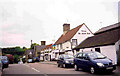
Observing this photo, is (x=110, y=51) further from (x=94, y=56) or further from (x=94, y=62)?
(x=94, y=62)

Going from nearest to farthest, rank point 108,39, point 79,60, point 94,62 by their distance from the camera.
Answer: point 94,62
point 79,60
point 108,39

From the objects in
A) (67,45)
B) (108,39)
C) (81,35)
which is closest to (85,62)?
(108,39)

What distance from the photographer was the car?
1063 cm

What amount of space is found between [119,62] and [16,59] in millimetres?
73465

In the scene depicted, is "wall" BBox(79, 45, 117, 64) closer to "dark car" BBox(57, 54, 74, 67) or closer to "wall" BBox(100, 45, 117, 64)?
"wall" BBox(100, 45, 117, 64)

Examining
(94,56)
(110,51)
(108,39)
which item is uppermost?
(108,39)

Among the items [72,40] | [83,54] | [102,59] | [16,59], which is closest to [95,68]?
[102,59]

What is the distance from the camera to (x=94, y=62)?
11.0m

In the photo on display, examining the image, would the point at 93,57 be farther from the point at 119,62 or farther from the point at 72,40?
the point at 72,40

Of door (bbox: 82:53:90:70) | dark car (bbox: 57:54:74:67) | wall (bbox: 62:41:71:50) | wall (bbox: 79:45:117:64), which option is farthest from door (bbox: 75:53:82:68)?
wall (bbox: 62:41:71:50)

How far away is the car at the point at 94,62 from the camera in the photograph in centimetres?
1063

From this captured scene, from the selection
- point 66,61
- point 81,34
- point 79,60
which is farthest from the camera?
point 81,34

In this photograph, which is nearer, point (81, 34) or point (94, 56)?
point (94, 56)

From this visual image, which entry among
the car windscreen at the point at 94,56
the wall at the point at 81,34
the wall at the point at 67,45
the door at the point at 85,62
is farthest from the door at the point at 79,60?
the wall at the point at 81,34
